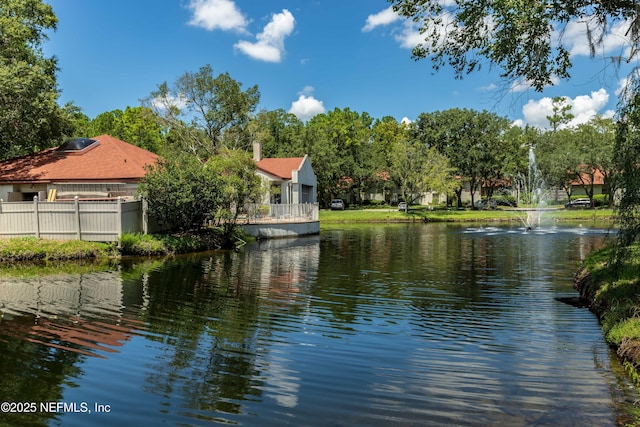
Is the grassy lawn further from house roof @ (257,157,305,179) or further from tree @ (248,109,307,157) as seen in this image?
tree @ (248,109,307,157)

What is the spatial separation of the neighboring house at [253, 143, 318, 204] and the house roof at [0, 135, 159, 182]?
1245 centimetres

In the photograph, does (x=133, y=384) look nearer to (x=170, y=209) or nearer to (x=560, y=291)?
(x=560, y=291)

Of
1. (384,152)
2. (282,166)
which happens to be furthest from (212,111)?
(384,152)

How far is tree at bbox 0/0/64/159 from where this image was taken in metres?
25.4

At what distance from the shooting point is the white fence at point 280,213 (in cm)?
3228

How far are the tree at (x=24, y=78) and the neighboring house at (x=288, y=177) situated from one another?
16.9m

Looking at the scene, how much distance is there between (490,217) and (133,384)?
50608 mm

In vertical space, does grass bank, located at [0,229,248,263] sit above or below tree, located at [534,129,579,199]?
below

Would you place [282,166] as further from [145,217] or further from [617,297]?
[617,297]

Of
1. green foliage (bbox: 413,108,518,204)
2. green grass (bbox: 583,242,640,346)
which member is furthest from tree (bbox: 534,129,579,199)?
green grass (bbox: 583,242,640,346)

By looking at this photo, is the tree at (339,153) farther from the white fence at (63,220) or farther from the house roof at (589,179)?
the white fence at (63,220)

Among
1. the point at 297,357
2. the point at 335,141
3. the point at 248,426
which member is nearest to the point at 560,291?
the point at 297,357

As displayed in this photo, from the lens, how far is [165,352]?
821cm

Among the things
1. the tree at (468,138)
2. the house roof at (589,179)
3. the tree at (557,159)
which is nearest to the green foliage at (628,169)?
the tree at (468,138)
